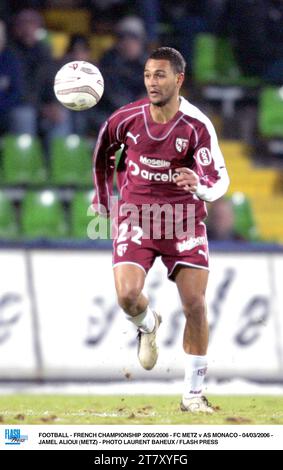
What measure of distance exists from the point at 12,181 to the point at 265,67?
129 inches

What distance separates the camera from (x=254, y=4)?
13703 millimetres

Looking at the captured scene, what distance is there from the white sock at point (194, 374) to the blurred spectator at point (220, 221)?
3.17 m

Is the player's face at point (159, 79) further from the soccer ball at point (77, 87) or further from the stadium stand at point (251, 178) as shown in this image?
the stadium stand at point (251, 178)

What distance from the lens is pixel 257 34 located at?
1366 cm

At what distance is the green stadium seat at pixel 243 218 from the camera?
12.2 m

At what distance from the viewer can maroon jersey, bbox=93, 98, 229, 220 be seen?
27.0ft

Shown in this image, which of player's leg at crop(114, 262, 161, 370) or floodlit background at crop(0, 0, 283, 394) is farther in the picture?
floodlit background at crop(0, 0, 283, 394)

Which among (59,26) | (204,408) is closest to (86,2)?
(59,26)

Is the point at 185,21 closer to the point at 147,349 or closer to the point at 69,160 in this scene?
the point at 69,160

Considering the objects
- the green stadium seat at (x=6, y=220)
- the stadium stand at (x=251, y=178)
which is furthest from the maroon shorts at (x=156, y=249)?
the stadium stand at (x=251, y=178)

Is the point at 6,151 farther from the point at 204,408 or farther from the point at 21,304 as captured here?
the point at 204,408

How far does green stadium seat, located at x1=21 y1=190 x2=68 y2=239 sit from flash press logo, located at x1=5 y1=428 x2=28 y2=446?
12.1 ft

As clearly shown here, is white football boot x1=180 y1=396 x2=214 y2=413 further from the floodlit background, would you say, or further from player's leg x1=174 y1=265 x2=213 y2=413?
the floodlit background

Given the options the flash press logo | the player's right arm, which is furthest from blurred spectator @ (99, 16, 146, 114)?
the flash press logo
